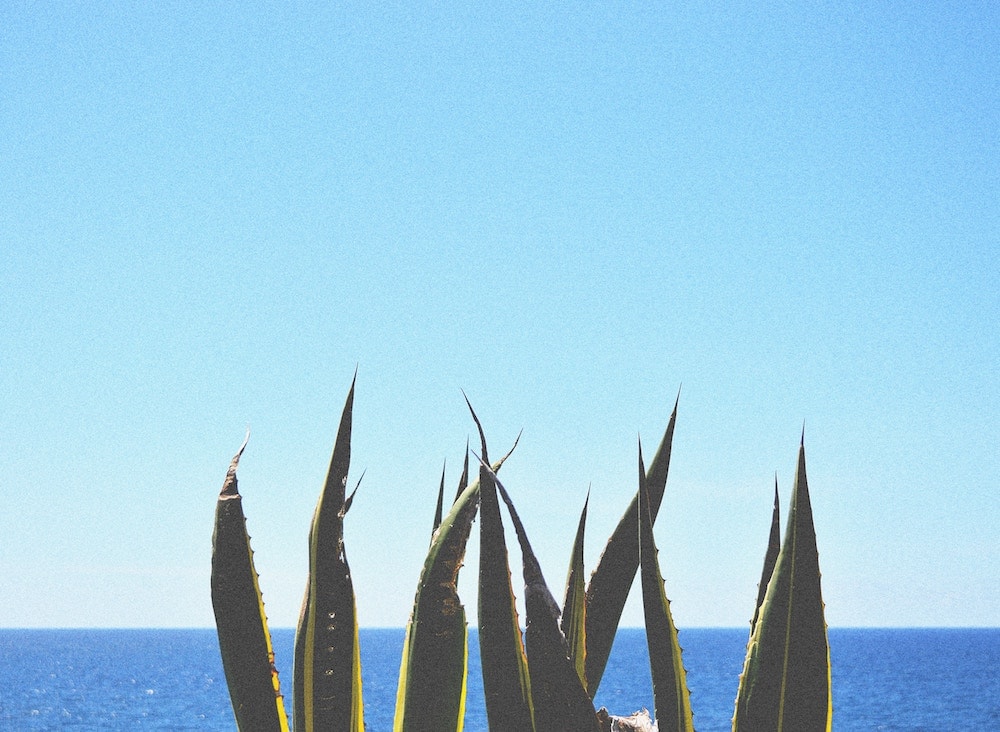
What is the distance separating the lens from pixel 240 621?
1.90 metres

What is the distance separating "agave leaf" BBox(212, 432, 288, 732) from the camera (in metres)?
1.88

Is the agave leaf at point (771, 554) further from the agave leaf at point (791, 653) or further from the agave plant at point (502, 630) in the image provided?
the agave leaf at point (791, 653)

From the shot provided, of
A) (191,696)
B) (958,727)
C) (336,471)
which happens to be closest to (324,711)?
(336,471)

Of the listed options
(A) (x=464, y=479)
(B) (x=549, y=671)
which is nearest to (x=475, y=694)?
(A) (x=464, y=479)

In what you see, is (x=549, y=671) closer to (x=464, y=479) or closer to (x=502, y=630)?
(x=502, y=630)

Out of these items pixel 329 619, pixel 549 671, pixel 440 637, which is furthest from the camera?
pixel 329 619

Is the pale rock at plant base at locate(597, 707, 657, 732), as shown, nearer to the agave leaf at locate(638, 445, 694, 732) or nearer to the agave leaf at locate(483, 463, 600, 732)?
the agave leaf at locate(638, 445, 694, 732)

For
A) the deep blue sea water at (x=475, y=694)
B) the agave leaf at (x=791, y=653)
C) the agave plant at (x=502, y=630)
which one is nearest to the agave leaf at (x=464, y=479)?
the agave plant at (x=502, y=630)

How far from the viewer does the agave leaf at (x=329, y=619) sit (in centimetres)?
184

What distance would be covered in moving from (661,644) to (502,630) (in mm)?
247

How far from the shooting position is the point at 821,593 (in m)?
1.62

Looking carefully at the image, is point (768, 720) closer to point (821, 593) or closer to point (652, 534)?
point (821, 593)

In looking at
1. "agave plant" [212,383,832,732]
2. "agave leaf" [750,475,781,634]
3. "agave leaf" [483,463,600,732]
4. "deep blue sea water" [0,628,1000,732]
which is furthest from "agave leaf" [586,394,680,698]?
"deep blue sea water" [0,628,1000,732]

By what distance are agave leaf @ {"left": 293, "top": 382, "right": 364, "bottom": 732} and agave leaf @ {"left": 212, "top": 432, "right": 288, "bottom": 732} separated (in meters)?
0.07
